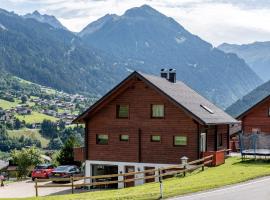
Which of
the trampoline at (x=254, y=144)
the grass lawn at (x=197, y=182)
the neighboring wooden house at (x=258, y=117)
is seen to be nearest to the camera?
the grass lawn at (x=197, y=182)

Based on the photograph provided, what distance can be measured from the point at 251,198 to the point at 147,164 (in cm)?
2108

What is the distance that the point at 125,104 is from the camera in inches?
1740

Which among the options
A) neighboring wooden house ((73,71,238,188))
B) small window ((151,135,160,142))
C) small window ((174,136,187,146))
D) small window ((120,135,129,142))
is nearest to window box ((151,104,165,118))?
neighboring wooden house ((73,71,238,188))

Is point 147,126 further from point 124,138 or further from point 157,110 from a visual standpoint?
point 124,138

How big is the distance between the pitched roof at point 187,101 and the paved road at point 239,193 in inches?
555

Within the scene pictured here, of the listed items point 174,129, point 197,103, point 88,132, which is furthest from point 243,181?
point 88,132

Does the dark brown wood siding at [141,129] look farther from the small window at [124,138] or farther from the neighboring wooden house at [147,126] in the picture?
the small window at [124,138]

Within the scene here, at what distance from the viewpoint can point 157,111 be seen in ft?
141

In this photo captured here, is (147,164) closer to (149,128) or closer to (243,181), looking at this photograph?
(149,128)

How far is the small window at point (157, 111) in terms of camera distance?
42.7 m

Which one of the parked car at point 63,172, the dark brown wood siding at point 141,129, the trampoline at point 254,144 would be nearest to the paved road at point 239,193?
the trampoline at point 254,144

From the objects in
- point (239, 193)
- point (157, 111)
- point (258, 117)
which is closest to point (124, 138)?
point (157, 111)

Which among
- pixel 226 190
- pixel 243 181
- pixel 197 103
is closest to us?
pixel 226 190

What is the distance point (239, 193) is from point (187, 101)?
19.8m
